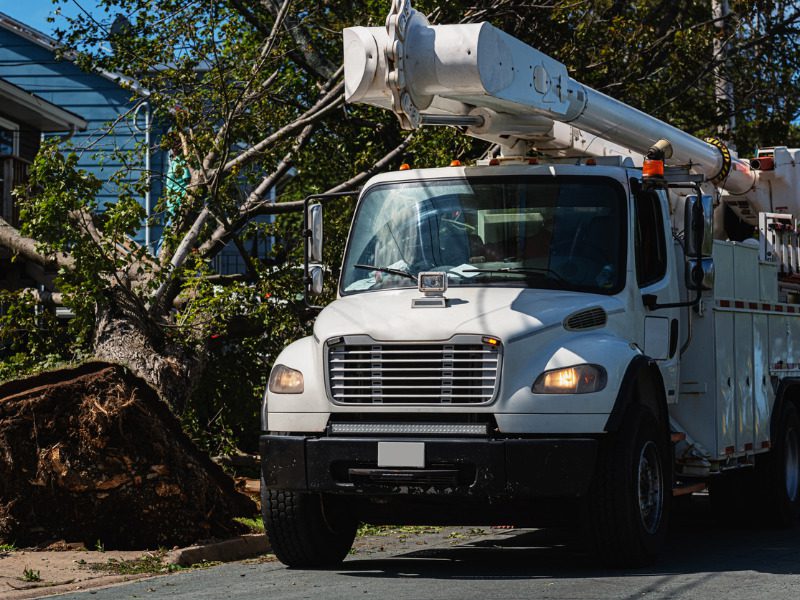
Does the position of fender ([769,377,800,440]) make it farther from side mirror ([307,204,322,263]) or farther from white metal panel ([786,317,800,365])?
side mirror ([307,204,322,263])

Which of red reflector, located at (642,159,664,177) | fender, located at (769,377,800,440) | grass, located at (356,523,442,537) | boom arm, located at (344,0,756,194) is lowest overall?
grass, located at (356,523,442,537)

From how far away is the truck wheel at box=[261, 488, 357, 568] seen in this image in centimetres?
898

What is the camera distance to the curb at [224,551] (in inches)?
373

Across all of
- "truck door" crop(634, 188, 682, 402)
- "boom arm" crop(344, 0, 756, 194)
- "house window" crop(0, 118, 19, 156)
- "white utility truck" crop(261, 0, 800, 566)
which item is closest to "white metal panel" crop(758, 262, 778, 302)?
"white utility truck" crop(261, 0, 800, 566)

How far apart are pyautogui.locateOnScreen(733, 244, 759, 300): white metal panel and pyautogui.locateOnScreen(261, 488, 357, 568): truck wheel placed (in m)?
3.80

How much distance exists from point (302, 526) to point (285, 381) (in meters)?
0.97

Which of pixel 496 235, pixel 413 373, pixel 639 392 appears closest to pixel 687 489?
pixel 639 392

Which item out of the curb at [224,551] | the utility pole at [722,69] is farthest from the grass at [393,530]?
the utility pole at [722,69]

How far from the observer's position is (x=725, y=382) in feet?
34.1

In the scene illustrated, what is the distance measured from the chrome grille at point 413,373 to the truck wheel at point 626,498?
88 cm

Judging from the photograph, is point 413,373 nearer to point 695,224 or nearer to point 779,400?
point 695,224

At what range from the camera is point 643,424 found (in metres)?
8.77

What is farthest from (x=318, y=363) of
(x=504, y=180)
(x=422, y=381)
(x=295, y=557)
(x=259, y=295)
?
(x=259, y=295)

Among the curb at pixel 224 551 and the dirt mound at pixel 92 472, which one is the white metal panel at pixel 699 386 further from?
the dirt mound at pixel 92 472
